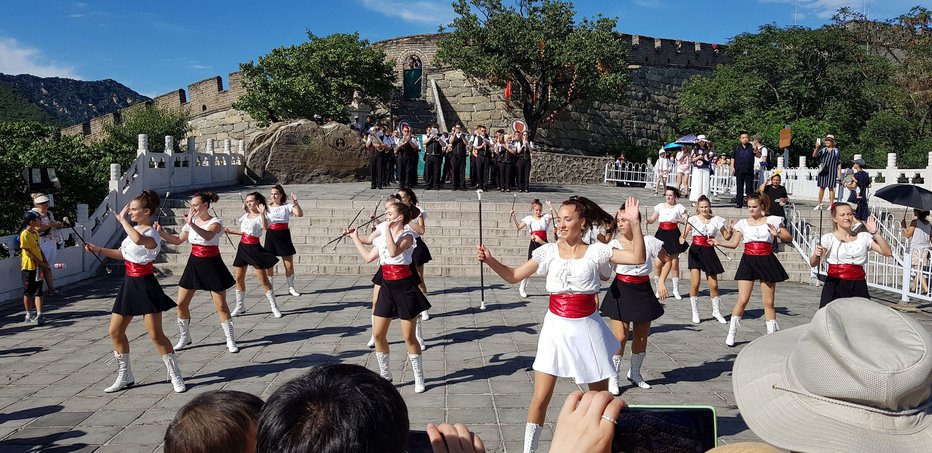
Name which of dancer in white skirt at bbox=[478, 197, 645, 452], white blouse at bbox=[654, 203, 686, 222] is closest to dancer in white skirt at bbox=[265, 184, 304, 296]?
white blouse at bbox=[654, 203, 686, 222]

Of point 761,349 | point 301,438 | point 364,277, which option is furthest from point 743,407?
point 364,277

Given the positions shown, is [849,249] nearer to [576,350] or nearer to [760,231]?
[760,231]

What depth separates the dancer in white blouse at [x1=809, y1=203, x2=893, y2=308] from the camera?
7.27 metres

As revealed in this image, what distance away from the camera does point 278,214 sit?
11.1m

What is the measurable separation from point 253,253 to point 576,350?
666 centimetres

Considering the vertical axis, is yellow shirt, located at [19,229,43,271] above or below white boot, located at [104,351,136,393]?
above

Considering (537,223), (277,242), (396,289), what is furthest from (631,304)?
(277,242)

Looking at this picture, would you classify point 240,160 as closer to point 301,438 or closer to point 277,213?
point 277,213

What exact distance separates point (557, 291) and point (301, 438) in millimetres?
3743

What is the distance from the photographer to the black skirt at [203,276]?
7902 mm

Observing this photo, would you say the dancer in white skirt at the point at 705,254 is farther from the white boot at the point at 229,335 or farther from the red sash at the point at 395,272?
the white boot at the point at 229,335

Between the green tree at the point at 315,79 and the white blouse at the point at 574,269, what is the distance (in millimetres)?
26169

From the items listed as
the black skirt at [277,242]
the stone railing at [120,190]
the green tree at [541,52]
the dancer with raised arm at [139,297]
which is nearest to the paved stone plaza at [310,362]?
the dancer with raised arm at [139,297]

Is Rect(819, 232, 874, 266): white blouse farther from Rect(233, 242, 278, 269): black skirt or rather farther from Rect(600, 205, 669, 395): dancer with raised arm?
Rect(233, 242, 278, 269): black skirt
